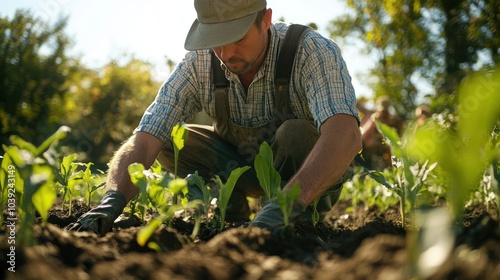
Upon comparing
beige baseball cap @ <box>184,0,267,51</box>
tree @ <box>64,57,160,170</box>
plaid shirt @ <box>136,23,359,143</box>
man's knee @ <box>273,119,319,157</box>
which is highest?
beige baseball cap @ <box>184,0,267,51</box>

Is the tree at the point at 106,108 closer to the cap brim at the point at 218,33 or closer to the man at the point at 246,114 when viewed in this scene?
the man at the point at 246,114

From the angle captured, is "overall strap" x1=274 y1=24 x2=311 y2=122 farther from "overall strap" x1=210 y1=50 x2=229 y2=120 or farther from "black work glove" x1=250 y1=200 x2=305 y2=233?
"black work glove" x1=250 y1=200 x2=305 y2=233

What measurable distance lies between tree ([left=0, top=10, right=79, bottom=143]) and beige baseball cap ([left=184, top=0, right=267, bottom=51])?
6.96 meters

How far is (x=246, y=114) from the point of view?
354 centimetres

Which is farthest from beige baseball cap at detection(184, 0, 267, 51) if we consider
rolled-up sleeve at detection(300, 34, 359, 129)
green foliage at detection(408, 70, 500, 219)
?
green foliage at detection(408, 70, 500, 219)

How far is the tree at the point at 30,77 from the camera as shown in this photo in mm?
9375

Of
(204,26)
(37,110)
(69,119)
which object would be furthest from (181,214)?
(69,119)

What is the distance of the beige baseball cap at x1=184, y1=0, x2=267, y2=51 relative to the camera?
293 centimetres

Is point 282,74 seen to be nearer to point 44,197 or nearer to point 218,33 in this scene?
point 218,33

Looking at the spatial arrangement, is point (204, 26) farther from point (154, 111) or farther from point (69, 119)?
point (69, 119)

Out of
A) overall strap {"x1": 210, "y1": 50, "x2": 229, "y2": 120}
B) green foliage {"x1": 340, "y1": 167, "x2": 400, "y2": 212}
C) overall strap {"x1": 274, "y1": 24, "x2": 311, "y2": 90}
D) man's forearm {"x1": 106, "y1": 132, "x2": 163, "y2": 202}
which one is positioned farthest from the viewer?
green foliage {"x1": 340, "y1": 167, "x2": 400, "y2": 212}

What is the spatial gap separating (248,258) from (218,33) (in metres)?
1.77

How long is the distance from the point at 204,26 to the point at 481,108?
2252 mm

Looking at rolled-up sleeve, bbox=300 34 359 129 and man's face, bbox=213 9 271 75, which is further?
man's face, bbox=213 9 271 75
